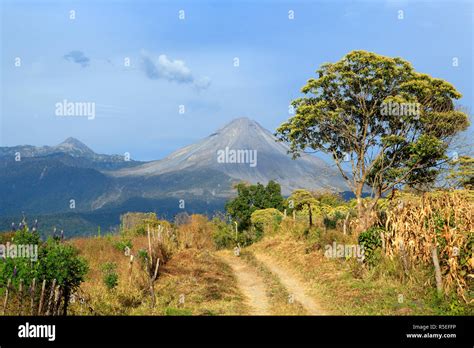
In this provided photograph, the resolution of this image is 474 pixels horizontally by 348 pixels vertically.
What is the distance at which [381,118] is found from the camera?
23219 mm

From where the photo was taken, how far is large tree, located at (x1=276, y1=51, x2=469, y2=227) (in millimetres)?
22391

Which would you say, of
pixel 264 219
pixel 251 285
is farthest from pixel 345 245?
pixel 264 219

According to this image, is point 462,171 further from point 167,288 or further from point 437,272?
point 167,288

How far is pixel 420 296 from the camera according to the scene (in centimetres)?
1320

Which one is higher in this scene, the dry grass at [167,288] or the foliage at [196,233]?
the foliage at [196,233]

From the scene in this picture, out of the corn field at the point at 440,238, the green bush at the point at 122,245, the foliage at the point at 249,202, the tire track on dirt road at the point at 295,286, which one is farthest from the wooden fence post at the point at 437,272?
the foliage at the point at 249,202

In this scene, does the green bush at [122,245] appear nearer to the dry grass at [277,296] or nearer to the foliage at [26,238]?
the dry grass at [277,296]

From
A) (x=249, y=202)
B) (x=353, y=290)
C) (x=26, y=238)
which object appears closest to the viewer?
(x=26, y=238)

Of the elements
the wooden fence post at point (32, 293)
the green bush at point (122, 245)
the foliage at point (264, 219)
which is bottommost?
the wooden fence post at point (32, 293)

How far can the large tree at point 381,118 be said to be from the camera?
2239cm

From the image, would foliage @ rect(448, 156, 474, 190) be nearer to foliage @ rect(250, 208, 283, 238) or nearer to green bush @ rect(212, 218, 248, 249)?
foliage @ rect(250, 208, 283, 238)
